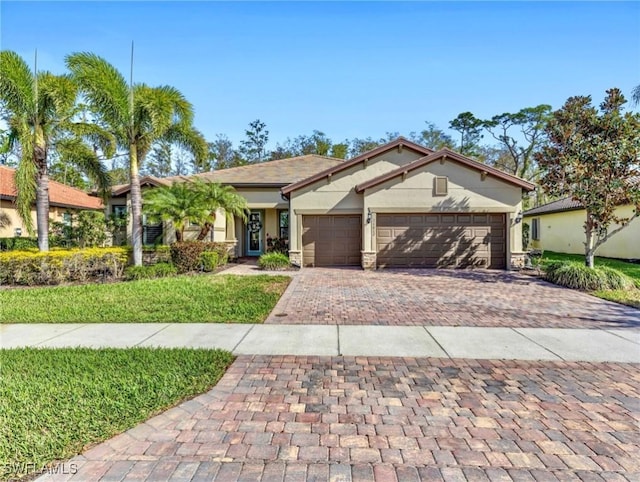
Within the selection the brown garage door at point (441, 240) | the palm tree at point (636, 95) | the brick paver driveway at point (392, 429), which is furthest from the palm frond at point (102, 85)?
the palm tree at point (636, 95)

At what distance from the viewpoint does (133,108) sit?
12.4 metres

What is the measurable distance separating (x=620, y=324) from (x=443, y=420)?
A: 221 inches

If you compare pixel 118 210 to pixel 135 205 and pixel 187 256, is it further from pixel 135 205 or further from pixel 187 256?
pixel 187 256

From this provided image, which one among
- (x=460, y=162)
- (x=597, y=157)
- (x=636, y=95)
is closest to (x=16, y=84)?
(x=460, y=162)

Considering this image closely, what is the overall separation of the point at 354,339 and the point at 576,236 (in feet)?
66.3

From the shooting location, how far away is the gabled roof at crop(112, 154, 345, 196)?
17.7m

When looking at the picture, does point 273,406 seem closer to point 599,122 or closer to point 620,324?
point 620,324

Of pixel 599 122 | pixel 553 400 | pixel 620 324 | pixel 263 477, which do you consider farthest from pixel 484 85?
pixel 263 477

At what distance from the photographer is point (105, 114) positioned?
1209cm

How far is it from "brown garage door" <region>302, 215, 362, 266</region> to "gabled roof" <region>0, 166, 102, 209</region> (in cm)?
1116

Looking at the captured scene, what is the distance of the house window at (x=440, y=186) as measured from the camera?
14.6 metres

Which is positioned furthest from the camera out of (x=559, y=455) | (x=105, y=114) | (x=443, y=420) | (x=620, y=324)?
(x=105, y=114)

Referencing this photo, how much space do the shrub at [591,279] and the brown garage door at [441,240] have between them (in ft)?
12.6

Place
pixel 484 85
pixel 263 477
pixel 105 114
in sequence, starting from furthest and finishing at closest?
pixel 484 85 → pixel 105 114 → pixel 263 477
